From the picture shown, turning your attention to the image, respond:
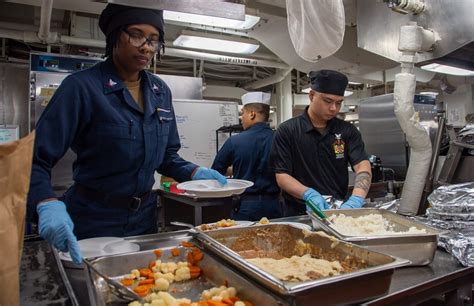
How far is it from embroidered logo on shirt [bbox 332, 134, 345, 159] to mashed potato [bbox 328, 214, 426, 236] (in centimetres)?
75

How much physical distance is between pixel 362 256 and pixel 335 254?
104 millimetres


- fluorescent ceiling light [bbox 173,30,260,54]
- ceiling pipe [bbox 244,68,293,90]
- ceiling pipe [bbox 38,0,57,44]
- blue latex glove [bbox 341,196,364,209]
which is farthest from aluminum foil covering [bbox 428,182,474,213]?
ceiling pipe [bbox 244,68,293,90]

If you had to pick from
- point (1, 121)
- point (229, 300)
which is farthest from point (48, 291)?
point (1, 121)

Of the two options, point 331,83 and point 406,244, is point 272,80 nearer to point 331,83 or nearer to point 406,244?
point 331,83

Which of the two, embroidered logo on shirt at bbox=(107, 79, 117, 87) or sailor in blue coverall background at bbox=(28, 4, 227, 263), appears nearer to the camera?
sailor in blue coverall background at bbox=(28, 4, 227, 263)

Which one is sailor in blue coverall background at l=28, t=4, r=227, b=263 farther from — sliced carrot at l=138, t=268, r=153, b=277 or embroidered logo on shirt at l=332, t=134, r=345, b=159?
embroidered logo on shirt at l=332, t=134, r=345, b=159

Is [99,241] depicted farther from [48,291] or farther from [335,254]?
[335,254]

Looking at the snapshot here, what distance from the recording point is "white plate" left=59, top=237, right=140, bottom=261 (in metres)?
1.12

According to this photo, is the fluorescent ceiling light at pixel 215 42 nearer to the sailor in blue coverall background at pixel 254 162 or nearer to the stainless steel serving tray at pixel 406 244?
the sailor in blue coverall background at pixel 254 162

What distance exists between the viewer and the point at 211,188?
1562 mm

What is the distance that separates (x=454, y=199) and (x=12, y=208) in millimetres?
1762

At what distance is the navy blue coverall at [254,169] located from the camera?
3053mm

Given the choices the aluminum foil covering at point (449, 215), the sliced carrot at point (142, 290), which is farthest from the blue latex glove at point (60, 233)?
the aluminum foil covering at point (449, 215)

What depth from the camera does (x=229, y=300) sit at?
0.89 meters
